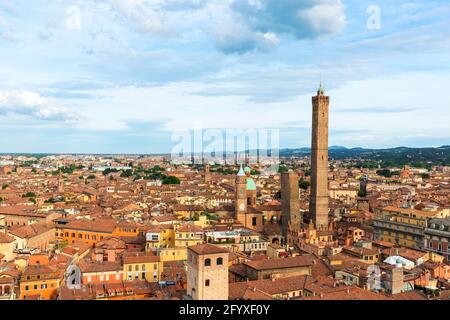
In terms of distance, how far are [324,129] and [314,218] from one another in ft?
22.0

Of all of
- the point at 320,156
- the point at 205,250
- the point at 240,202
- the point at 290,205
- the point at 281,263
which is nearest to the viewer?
the point at 205,250

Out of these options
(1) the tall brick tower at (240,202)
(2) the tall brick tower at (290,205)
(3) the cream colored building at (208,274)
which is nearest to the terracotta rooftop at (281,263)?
(3) the cream colored building at (208,274)

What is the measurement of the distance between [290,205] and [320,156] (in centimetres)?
481

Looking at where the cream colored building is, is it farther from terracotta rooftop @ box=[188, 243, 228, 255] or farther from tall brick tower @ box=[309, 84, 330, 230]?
tall brick tower @ box=[309, 84, 330, 230]

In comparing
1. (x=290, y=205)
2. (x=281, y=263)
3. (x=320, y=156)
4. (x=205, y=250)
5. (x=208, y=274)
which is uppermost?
(x=320, y=156)

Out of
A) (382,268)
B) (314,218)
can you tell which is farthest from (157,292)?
(314,218)

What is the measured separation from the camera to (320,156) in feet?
114

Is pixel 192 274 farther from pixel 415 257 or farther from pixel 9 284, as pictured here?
pixel 415 257

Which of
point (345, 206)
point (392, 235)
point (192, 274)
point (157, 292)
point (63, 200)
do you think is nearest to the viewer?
point (192, 274)

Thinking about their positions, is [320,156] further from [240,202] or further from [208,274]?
[208,274]

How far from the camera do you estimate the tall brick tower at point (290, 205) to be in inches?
1278

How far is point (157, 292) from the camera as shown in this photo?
16109mm

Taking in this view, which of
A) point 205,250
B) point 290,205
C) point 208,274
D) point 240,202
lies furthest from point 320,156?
point 208,274

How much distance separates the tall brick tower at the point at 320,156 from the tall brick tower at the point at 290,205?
1.71m
